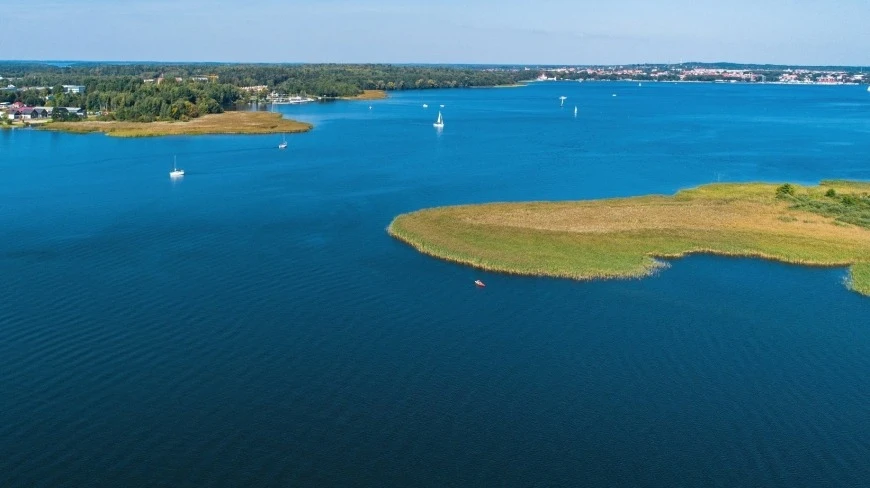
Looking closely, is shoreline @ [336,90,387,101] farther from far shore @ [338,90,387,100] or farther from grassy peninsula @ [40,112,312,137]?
grassy peninsula @ [40,112,312,137]

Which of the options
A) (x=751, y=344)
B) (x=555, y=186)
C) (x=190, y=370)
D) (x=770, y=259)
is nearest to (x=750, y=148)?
(x=555, y=186)

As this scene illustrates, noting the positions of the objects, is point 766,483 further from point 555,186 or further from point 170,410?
point 555,186

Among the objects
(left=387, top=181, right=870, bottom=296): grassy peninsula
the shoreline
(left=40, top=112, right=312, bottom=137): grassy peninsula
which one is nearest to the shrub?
(left=387, top=181, right=870, bottom=296): grassy peninsula

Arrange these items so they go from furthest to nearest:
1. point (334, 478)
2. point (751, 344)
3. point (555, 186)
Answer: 1. point (555, 186)
2. point (751, 344)
3. point (334, 478)

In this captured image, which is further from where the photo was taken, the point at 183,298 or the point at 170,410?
the point at 183,298

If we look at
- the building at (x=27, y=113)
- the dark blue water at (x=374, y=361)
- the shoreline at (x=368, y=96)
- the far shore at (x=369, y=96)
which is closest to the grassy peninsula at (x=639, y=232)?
the dark blue water at (x=374, y=361)

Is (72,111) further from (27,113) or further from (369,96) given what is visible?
(369,96)

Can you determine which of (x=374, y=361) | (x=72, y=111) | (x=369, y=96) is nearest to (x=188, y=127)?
(x=72, y=111)
